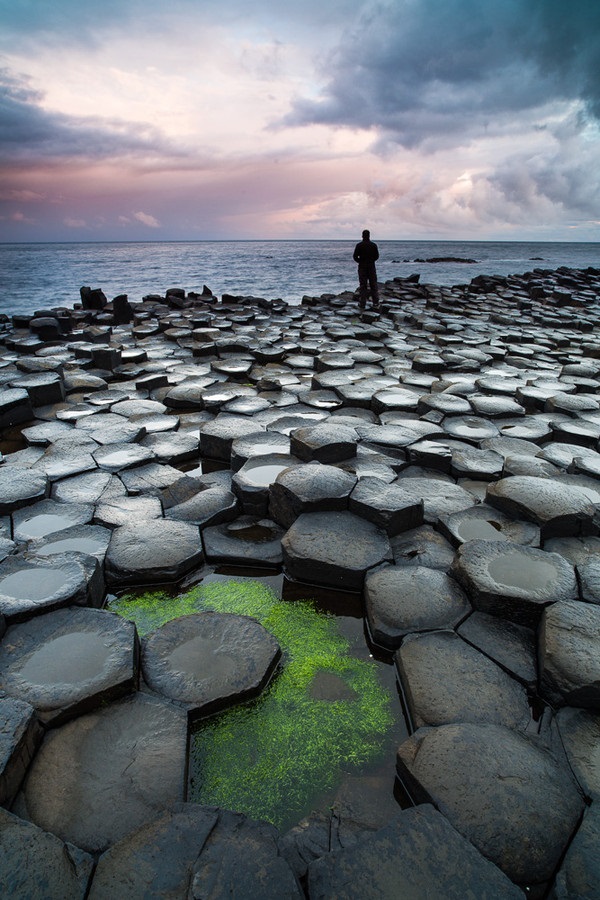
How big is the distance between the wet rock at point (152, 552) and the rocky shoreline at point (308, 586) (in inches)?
0.5

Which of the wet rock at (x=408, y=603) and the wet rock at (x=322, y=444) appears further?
the wet rock at (x=322, y=444)

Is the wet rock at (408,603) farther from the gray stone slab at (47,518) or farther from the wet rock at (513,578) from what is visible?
the gray stone slab at (47,518)

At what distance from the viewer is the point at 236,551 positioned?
247cm

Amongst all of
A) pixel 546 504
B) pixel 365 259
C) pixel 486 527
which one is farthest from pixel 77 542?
pixel 365 259

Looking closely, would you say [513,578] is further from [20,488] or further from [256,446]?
[20,488]

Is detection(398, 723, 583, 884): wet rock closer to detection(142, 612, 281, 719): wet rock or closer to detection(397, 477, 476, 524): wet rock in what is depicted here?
detection(142, 612, 281, 719): wet rock

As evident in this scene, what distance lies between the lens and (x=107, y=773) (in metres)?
1.41

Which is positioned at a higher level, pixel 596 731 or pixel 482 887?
pixel 482 887

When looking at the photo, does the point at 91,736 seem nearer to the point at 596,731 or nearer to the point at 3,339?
the point at 596,731

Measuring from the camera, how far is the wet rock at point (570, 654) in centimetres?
162

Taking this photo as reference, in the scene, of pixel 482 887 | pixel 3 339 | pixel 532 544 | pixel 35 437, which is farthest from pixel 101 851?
pixel 3 339

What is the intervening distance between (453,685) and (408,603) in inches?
15.0

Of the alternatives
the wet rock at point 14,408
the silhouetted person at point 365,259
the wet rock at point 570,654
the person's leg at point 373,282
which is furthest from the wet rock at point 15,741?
the person's leg at point 373,282

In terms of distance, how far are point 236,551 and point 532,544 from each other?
1437 mm
